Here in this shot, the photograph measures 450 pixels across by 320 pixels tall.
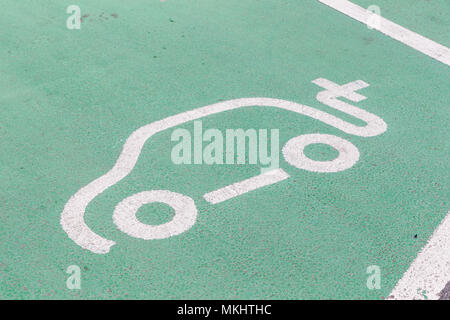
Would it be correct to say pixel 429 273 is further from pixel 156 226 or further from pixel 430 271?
pixel 156 226

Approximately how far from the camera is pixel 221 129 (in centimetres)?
504

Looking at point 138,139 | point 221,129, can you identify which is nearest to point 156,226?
point 138,139

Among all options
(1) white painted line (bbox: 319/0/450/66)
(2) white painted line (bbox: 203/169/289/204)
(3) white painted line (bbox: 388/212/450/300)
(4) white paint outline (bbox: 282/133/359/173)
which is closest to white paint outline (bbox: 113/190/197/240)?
(2) white painted line (bbox: 203/169/289/204)

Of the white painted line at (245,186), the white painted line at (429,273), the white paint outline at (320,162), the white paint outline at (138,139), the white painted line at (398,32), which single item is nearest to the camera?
the white painted line at (429,273)

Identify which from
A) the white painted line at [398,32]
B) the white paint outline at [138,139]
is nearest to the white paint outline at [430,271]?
the white paint outline at [138,139]

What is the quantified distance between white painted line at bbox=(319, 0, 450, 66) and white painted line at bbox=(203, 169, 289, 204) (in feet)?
9.60

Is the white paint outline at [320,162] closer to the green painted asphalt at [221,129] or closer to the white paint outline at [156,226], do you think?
the green painted asphalt at [221,129]

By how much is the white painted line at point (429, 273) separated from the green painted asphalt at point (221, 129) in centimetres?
7

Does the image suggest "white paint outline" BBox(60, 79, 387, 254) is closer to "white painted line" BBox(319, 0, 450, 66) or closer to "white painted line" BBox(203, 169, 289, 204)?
"white painted line" BBox(203, 169, 289, 204)

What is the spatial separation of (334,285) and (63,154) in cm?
237

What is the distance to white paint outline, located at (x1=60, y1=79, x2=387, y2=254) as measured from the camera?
391 cm

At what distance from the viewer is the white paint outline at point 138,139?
391cm

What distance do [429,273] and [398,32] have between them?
4.00 meters
